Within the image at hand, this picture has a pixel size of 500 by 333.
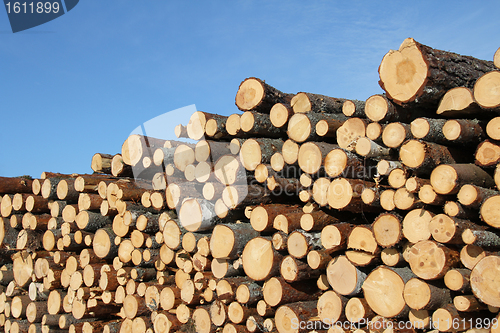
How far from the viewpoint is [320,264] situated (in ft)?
13.1

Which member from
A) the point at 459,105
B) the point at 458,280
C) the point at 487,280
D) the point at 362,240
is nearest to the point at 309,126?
the point at 362,240

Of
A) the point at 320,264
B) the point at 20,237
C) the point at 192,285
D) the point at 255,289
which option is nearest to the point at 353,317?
the point at 320,264

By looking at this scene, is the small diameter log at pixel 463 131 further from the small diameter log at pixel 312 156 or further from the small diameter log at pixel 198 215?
the small diameter log at pixel 198 215

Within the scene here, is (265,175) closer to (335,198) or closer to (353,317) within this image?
(335,198)

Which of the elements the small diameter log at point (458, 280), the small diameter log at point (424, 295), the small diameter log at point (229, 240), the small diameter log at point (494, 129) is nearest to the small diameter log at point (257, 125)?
the small diameter log at point (229, 240)

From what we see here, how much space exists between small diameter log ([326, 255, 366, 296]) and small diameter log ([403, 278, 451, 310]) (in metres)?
0.48

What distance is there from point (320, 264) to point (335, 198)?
0.69 metres

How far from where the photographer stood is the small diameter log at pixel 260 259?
4281mm

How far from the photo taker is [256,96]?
487cm

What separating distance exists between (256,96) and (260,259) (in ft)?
6.48

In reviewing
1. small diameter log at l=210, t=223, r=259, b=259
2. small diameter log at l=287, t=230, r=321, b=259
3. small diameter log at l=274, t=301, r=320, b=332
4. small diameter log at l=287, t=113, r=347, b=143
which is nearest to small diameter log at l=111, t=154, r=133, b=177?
small diameter log at l=210, t=223, r=259, b=259

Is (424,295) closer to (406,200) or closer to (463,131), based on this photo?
(406,200)

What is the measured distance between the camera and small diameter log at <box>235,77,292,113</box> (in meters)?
4.84

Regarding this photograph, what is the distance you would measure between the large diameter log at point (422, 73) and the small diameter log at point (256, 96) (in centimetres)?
140
